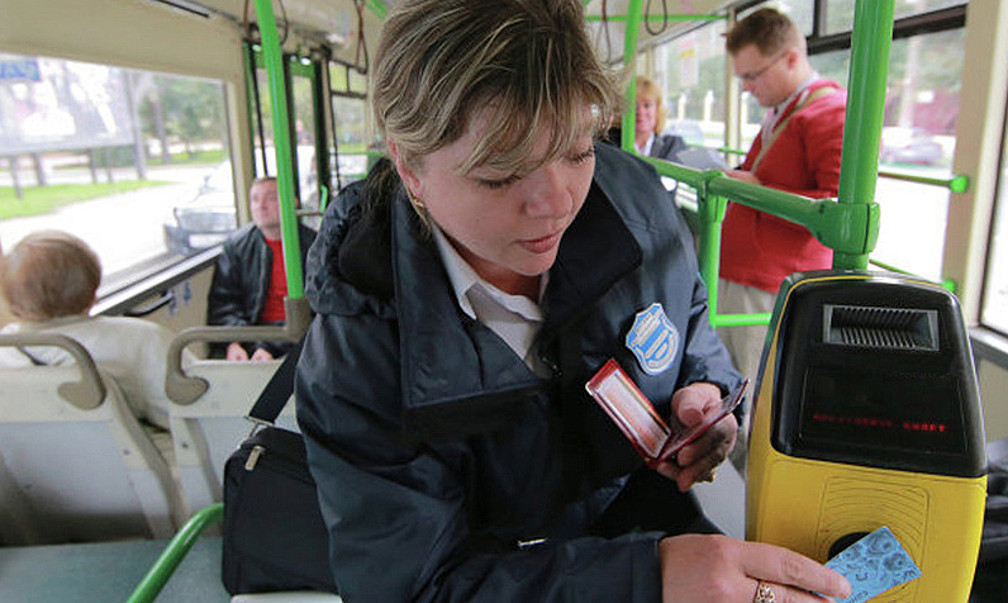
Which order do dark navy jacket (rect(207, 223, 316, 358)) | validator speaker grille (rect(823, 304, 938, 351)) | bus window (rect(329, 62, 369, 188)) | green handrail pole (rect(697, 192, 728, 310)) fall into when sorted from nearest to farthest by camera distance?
validator speaker grille (rect(823, 304, 938, 351))
green handrail pole (rect(697, 192, 728, 310))
dark navy jacket (rect(207, 223, 316, 358))
bus window (rect(329, 62, 369, 188))

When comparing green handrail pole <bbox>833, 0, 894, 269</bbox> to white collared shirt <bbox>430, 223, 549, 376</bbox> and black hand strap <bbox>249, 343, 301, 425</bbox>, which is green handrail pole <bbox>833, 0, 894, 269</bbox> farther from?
black hand strap <bbox>249, 343, 301, 425</bbox>

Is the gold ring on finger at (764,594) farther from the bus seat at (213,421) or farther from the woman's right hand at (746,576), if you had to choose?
the bus seat at (213,421)

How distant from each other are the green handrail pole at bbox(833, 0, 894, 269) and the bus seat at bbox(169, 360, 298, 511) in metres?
1.50

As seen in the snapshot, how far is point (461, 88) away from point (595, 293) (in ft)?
1.29

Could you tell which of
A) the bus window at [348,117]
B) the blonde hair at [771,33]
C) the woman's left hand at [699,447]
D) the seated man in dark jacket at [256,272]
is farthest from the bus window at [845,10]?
the bus window at [348,117]

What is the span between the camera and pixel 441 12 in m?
0.80

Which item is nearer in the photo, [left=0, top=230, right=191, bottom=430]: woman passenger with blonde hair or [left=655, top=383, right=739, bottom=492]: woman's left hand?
[left=655, top=383, right=739, bottom=492]: woman's left hand

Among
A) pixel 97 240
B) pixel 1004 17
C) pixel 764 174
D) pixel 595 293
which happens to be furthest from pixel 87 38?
pixel 1004 17

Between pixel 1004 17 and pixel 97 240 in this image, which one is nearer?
pixel 1004 17

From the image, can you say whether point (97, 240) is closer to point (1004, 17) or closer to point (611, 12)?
point (611, 12)

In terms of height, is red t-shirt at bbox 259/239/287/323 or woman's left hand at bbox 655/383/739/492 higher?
woman's left hand at bbox 655/383/739/492

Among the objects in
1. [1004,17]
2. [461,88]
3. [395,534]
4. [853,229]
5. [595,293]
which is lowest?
[395,534]

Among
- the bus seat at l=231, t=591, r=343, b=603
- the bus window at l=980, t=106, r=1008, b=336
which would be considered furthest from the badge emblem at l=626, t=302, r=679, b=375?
the bus window at l=980, t=106, r=1008, b=336

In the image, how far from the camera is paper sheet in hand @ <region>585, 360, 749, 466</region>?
1.01 metres
